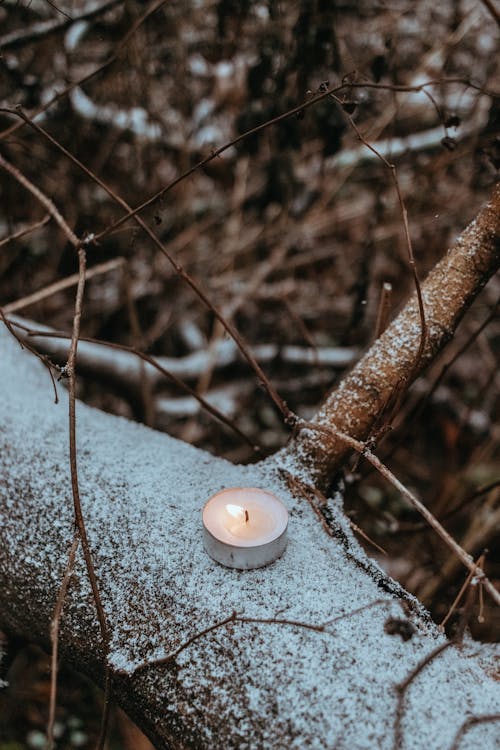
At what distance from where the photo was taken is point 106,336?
8.06 feet

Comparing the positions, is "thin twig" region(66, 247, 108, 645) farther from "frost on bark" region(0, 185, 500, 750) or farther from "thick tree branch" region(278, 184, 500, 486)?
"thick tree branch" region(278, 184, 500, 486)

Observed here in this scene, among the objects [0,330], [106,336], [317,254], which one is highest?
[317,254]

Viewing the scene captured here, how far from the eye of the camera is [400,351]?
961 mm

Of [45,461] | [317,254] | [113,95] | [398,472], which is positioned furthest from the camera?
[317,254]

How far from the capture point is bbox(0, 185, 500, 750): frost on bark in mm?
629

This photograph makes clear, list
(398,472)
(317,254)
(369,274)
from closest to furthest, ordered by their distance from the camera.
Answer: (369,274) → (398,472) → (317,254)

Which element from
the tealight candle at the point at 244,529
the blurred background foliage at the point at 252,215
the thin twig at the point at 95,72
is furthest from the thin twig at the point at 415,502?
the thin twig at the point at 95,72

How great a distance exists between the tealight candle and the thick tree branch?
0.17m

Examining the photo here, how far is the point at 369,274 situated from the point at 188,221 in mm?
1497

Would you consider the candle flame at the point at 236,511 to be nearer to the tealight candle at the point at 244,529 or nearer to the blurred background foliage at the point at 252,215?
the tealight candle at the point at 244,529

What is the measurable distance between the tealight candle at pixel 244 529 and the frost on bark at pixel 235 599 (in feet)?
0.08

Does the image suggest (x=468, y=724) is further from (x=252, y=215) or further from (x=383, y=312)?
(x=252, y=215)

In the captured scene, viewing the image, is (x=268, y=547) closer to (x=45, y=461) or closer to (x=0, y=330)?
(x=45, y=461)

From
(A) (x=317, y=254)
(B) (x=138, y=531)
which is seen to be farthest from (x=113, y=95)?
(B) (x=138, y=531)
